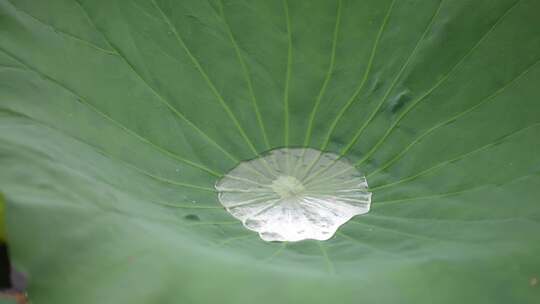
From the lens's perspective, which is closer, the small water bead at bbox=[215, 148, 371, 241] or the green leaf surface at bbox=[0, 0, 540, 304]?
the green leaf surface at bbox=[0, 0, 540, 304]

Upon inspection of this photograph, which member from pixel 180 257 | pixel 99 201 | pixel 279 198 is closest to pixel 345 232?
pixel 279 198

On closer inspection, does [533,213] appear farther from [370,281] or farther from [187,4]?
[187,4]

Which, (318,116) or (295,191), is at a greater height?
(318,116)

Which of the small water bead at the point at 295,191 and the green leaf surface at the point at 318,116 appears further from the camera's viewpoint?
the small water bead at the point at 295,191
